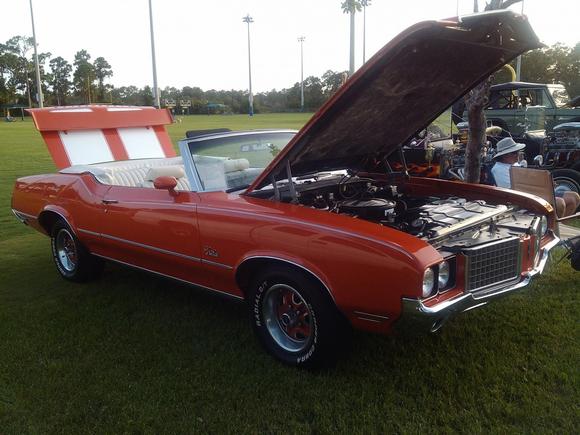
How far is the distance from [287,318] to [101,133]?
3905 millimetres

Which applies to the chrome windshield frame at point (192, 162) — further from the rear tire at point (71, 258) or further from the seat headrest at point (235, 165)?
the rear tire at point (71, 258)

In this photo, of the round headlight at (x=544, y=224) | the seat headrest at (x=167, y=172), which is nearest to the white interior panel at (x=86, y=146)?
the seat headrest at (x=167, y=172)

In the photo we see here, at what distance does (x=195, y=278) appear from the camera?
3770mm

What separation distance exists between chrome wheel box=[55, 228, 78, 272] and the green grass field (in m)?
0.72

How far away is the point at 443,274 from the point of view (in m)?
2.89

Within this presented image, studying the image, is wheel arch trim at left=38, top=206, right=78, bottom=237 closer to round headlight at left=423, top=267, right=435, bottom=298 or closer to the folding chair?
round headlight at left=423, top=267, right=435, bottom=298

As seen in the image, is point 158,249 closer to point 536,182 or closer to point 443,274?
point 443,274

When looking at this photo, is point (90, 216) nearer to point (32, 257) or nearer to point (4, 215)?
point (32, 257)

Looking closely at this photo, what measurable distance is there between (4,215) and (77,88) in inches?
3815

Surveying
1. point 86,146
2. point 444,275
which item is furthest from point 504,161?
point 86,146

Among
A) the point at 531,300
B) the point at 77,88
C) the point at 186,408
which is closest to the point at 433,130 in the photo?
the point at 531,300

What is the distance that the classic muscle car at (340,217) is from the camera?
110 inches

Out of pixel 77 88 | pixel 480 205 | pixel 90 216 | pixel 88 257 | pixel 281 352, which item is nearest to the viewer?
pixel 281 352

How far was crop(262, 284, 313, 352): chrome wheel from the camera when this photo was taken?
127 inches
